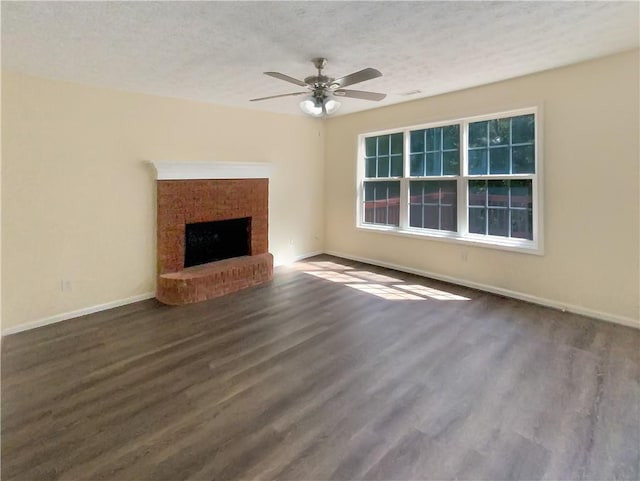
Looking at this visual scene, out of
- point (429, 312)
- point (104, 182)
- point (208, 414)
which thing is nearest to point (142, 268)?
point (104, 182)

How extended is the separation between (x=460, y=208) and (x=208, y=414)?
3.92m

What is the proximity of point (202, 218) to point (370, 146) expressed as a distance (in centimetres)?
300

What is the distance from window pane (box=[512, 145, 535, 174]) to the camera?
3.98 metres

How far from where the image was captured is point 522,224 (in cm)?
412

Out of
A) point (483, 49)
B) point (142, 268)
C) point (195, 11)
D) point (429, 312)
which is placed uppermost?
point (483, 49)

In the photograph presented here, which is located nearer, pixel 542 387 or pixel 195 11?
pixel 195 11

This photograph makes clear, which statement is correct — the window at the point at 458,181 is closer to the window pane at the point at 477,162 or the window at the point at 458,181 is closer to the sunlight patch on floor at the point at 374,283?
the window pane at the point at 477,162

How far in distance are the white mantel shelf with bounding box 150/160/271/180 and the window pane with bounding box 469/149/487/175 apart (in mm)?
2874

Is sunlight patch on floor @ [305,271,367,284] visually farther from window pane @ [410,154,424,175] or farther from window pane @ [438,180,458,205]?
window pane @ [410,154,424,175]

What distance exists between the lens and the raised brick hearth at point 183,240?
4113 mm

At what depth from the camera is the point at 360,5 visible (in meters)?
2.19

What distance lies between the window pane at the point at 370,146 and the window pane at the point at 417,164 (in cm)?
78

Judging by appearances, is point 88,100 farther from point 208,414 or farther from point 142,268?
point 208,414

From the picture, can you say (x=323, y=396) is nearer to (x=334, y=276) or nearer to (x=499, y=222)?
(x=334, y=276)
